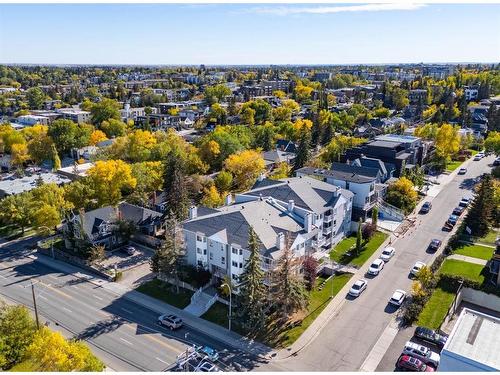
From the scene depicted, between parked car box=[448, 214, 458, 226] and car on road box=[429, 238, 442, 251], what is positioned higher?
parked car box=[448, 214, 458, 226]

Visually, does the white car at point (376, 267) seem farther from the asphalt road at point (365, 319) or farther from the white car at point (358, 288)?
the white car at point (358, 288)

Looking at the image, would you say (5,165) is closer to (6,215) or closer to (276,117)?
(6,215)

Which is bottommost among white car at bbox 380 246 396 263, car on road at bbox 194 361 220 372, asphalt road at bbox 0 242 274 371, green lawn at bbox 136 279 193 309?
asphalt road at bbox 0 242 274 371

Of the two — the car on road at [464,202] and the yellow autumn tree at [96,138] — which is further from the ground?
the yellow autumn tree at [96,138]

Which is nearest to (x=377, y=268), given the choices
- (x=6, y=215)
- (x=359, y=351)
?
(x=359, y=351)

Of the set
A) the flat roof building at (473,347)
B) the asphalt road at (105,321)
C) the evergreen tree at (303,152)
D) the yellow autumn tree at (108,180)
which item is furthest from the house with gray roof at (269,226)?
the evergreen tree at (303,152)

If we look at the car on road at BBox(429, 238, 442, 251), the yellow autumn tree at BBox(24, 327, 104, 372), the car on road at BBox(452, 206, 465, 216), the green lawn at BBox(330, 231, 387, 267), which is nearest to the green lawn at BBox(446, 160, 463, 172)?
the car on road at BBox(452, 206, 465, 216)

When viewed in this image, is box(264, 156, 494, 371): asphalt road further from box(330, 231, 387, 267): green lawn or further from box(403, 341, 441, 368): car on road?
box(403, 341, 441, 368): car on road
